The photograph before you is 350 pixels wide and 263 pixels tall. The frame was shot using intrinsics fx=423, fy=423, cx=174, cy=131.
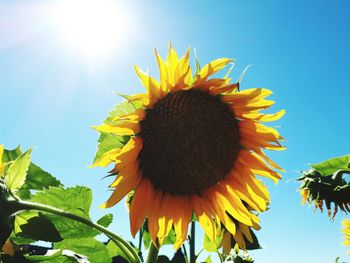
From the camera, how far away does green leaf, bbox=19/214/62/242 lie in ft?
6.48

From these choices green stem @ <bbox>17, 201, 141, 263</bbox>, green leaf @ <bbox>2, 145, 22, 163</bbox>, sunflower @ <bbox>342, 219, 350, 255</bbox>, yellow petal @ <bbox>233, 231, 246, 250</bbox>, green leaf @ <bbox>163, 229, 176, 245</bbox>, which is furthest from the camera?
sunflower @ <bbox>342, 219, 350, 255</bbox>

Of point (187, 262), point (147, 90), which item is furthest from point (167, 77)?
point (187, 262)

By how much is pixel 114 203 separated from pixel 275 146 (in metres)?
1.02

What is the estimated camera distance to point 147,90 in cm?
213

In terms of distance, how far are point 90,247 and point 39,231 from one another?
0.58 m

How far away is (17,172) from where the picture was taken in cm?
185

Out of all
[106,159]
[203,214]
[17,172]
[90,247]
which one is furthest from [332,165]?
[17,172]

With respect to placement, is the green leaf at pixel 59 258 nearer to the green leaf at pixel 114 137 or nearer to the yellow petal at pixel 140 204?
the yellow petal at pixel 140 204

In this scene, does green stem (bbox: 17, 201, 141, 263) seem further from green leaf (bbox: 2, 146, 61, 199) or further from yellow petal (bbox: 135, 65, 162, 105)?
yellow petal (bbox: 135, 65, 162, 105)

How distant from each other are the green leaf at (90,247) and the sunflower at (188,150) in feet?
1.33

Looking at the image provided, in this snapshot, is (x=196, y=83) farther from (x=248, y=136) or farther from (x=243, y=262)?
(x=243, y=262)

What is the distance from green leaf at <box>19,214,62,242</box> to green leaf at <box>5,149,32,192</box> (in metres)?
0.23

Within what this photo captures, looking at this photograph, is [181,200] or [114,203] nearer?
[114,203]

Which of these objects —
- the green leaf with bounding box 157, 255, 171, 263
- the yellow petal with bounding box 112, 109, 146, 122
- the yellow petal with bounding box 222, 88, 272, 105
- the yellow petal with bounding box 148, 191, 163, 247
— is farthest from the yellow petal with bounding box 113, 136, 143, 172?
the green leaf with bounding box 157, 255, 171, 263
